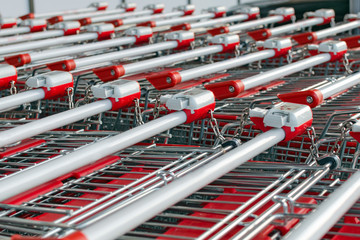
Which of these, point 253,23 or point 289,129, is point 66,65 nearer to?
point 289,129

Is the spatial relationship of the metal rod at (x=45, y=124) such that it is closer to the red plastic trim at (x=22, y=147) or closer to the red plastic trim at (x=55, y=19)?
the red plastic trim at (x=22, y=147)

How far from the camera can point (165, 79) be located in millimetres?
3047

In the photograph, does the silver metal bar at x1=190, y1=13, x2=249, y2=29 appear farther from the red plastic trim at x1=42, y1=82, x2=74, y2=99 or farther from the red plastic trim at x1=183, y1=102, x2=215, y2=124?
the red plastic trim at x1=183, y1=102, x2=215, y2=124

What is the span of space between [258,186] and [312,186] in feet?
0.67

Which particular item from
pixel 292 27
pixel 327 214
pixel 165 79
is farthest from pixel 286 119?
pixel 292 27

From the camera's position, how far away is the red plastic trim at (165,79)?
299cm

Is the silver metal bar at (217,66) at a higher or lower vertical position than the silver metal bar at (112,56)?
lower

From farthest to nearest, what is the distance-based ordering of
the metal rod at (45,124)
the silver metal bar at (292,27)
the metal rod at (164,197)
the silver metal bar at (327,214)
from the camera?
the silver metal bar at (292,27)
the metal rod at (45,124)
the silver metal bar at (327,214)
the metal rod at (164,197)

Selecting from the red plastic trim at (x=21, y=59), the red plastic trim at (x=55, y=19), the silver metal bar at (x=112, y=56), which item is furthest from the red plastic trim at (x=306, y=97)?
the red plastic trim at (x=55, y=19)

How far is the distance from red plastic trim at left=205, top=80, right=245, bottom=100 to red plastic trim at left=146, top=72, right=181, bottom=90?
203 millimetres

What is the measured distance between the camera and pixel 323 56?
3871 millimetres

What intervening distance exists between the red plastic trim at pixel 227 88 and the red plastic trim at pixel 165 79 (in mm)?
203

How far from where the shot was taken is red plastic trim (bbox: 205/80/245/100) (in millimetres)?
2812

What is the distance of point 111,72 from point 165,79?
1.71 feet
